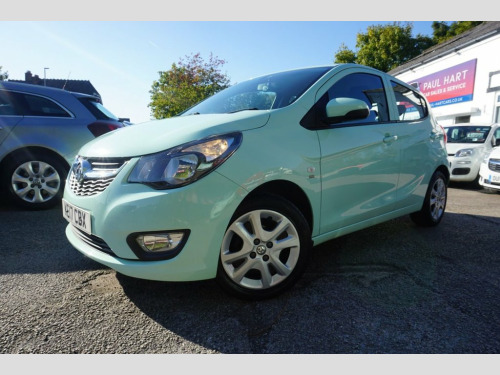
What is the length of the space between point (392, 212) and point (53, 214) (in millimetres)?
3955

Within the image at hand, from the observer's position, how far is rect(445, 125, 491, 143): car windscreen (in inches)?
333

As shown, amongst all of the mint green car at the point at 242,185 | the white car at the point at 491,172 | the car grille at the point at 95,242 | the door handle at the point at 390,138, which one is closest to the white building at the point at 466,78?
the white car at the point at 491,172

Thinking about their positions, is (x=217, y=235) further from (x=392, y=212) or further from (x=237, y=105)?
(x=392, y=212)

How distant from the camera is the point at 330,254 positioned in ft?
9.96

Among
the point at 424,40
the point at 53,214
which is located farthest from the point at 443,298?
the point at 424,40

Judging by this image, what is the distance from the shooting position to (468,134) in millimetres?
8742

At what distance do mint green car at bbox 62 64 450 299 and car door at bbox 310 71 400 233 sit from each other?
1 cm

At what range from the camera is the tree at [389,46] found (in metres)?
29.9

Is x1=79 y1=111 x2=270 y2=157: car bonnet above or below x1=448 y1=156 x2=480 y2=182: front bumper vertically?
above

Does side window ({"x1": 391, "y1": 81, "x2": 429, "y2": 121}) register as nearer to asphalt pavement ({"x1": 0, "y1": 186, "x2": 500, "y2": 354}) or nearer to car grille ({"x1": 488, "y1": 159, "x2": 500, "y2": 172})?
asphalt pavement ({"x1": 0, "y1": 186, "x2": 500, "y2": 354})

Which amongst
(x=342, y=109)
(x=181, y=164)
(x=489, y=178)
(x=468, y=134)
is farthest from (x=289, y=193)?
(x=468, y=134)

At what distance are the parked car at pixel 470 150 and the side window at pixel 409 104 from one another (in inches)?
202

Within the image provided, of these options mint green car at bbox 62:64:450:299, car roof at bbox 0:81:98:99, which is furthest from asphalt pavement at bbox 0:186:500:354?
car roof at bbox 0:81:98:99

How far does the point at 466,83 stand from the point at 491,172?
9.47m
